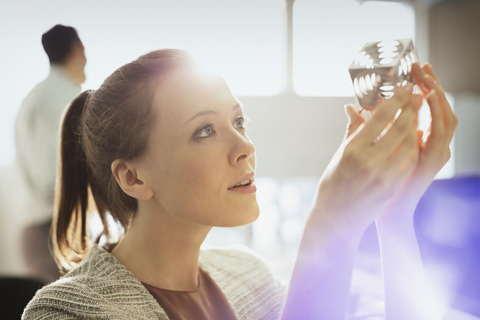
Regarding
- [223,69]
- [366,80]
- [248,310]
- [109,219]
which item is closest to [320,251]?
[366,80]

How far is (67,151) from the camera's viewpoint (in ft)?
3.36

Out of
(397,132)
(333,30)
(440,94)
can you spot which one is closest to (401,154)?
(397,132)

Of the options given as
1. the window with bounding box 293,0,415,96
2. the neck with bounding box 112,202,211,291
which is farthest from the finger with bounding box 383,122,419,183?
the window with bounding box 293,0,415,96

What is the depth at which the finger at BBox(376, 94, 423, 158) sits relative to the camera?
54 cm

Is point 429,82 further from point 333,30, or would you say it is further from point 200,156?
point 333,30

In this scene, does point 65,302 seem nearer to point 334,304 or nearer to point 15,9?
point 334,304

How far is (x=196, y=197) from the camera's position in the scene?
31.7 inches

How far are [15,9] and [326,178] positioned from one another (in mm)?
2823

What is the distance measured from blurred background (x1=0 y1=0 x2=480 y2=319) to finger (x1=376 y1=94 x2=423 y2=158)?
81.0 inches

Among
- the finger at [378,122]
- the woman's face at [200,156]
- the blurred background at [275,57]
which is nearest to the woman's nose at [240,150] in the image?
the woman's face at [200,156]

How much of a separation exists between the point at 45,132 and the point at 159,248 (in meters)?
0.99

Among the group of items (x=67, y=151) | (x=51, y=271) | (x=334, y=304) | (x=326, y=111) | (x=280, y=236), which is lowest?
(x=280, y=236)

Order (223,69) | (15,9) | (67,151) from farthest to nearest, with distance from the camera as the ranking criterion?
(223,69) < (15,9) < (67,151)

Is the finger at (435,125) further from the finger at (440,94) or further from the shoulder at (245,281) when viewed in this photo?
the shoulder at (245,281)
